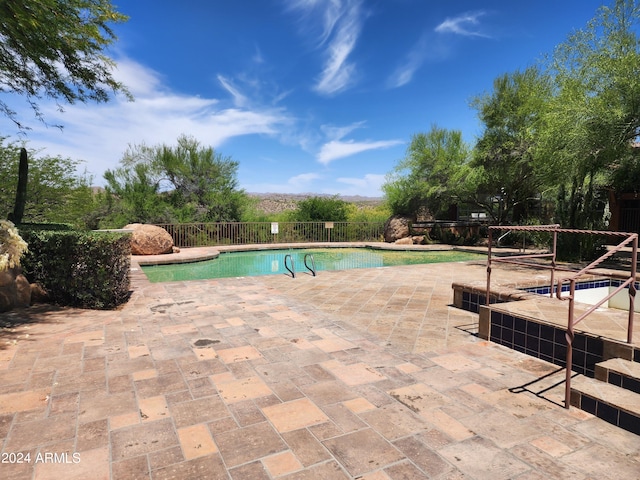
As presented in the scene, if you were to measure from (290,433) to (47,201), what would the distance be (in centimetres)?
1225

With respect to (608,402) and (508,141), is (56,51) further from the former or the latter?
(508,141)

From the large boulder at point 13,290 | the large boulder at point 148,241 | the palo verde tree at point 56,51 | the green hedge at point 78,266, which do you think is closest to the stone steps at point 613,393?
the green hedge at point 78,266

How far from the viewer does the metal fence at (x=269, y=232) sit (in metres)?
13.5

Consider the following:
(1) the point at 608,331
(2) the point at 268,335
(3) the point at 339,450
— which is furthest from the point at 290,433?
(1) the point at 608,331

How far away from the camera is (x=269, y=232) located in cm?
1488

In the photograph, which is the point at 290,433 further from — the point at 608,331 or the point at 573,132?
the point at 573,132

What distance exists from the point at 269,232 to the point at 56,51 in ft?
31.8

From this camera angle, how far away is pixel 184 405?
86.0 inches

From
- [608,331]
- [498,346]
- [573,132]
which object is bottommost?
[498,346]

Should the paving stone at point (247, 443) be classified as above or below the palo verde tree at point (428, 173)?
below

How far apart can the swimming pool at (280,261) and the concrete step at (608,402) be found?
5.69 m

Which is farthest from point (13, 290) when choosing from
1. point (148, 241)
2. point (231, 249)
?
point (231, 249)

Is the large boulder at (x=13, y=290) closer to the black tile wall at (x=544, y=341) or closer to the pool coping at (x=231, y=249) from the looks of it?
the pool coping at (x=231, y=249)

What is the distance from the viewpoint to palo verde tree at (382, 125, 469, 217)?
15156mm
